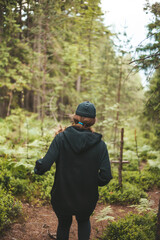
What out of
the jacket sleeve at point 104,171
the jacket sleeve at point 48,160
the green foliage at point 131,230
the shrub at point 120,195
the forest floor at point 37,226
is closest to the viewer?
the jacket sleeve at point 48,160

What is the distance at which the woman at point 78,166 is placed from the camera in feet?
8.14

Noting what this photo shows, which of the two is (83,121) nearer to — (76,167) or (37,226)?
(76,167)

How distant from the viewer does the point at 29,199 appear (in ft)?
17.5

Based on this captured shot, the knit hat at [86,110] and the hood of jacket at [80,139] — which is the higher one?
the knit hat at [86,110]

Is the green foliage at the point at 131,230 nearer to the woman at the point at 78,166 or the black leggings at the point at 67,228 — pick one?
the black leggings at the point at 67,228

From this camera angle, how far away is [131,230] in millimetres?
3770

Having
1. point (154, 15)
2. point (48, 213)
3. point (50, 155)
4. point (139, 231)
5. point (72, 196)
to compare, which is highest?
point (154, 15)

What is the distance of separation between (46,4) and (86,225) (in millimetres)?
7334

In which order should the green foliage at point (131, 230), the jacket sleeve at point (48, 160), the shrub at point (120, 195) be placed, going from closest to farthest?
the jacket sleeve at point (48, 160), the green foliage at point (131, 230), the shrub at point (120, 195)

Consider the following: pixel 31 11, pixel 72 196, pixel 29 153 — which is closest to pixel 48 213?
pixel 29 153

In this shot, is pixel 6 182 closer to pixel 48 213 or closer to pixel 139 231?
pixel 48 213

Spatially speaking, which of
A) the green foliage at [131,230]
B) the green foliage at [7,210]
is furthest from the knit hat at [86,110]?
the green foliage at [7,210]

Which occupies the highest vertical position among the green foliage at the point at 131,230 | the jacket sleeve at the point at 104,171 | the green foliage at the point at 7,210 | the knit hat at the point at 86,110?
the knit hat at the point at 86,110

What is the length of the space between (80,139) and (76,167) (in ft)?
1.31
